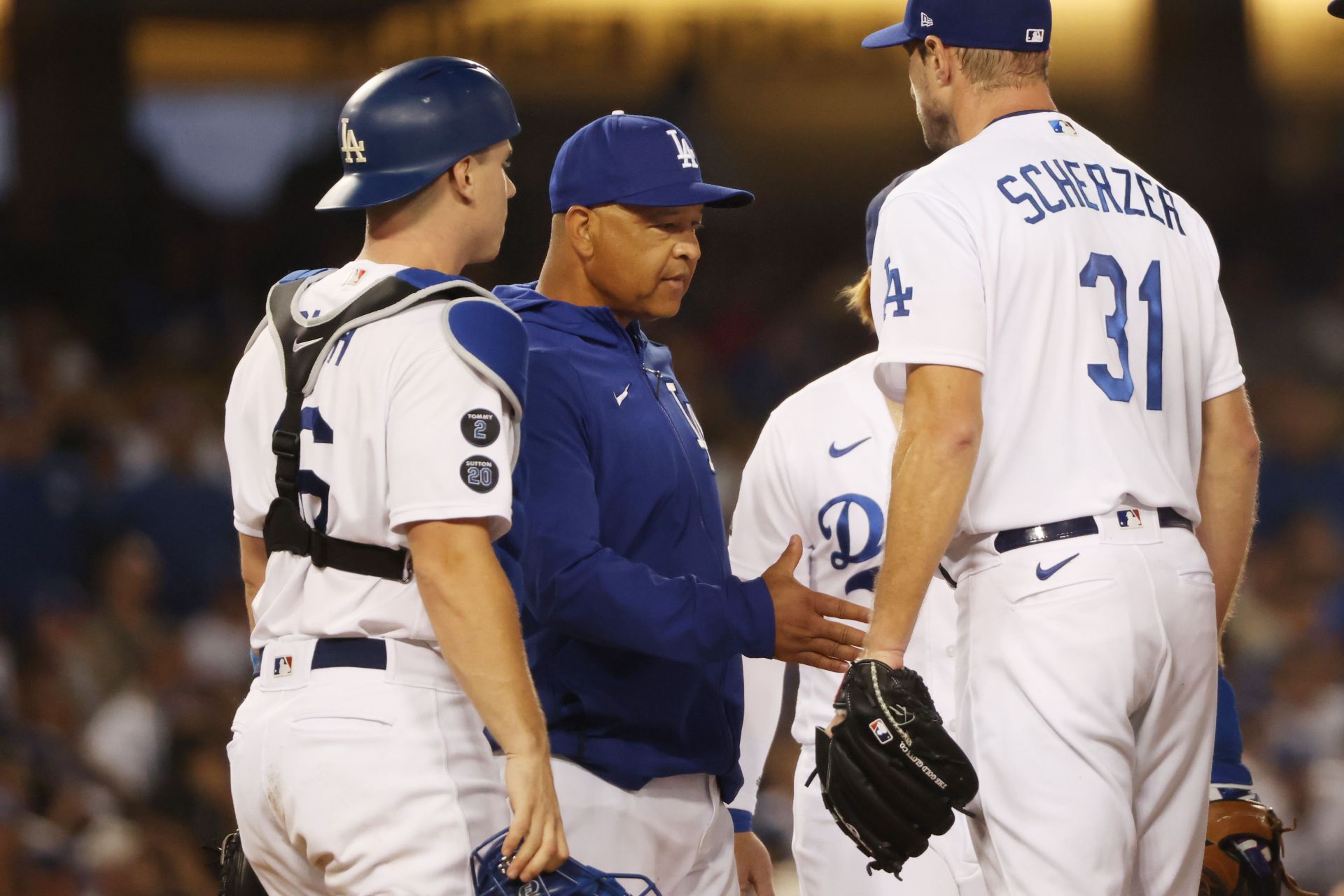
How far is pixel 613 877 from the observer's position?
103 inches

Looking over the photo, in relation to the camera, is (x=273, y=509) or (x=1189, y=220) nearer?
(x=273, y=509)

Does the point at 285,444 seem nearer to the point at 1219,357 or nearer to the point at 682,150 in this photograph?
the point at 682,150

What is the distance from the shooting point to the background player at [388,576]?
2447mm

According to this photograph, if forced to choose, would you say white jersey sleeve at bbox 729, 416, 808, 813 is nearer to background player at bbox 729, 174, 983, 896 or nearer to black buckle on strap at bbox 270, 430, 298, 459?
background player at bbox 729, 174, 983, 896

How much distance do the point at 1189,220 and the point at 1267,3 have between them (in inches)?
437

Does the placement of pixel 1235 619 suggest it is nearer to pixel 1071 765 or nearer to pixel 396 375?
pixel 1071 765

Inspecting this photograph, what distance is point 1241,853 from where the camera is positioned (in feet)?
11.4

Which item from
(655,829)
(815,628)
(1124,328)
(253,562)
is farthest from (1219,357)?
(253,562)

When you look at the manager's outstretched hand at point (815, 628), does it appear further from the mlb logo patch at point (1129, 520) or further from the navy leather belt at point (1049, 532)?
the mlb logo patch at point (1129, 520)

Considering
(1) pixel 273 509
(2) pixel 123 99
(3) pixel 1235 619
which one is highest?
(1) pixel 273 509

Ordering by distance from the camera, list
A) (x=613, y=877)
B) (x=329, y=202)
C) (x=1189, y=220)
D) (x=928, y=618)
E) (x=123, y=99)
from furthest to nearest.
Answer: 1. (x=123, y=99)
2. (x=928, y=618)
3. (x=1189, y=220)
4. (x=329, y=202)
5. (x=613, y=877)

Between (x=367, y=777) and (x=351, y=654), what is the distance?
0.21 metres

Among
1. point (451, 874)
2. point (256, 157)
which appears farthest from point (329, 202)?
point (256, 157)

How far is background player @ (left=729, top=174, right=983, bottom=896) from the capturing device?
12.1 ft
